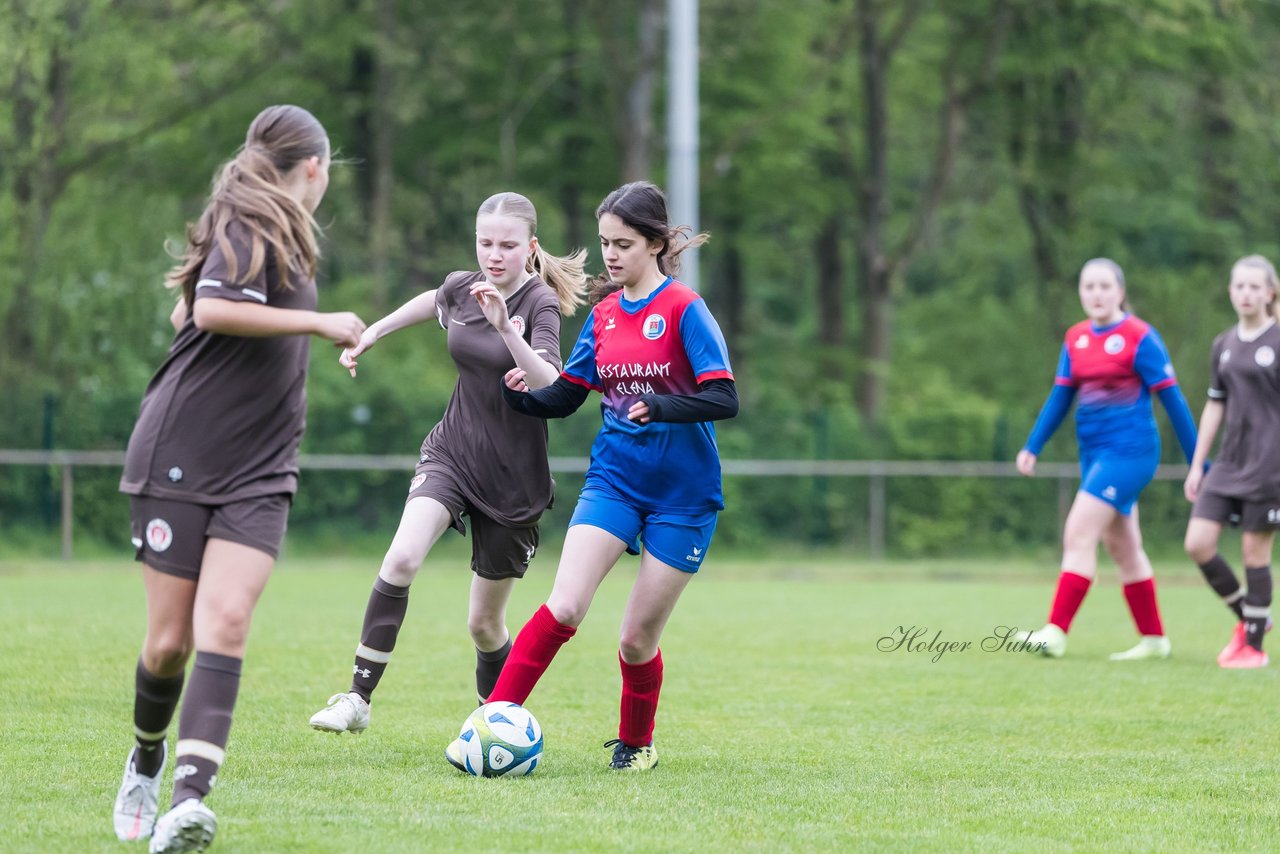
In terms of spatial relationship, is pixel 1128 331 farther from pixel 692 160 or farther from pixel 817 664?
pixel 692 160

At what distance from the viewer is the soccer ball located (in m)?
5.89

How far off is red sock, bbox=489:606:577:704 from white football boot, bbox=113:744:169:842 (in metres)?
1.52

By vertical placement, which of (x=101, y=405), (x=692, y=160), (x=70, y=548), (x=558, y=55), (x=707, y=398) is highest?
(x=558, y=55)

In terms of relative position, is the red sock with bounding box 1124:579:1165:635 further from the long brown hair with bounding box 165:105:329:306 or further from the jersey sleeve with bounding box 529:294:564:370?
the long brown hair with bounding box 165:105:329:306

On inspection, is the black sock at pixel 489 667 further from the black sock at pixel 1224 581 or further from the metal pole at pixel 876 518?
the metal pole at pixel 876 518

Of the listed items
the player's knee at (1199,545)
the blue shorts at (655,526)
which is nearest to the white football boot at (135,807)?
the blue shorts at (655,526)

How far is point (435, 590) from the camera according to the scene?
1579 centimetres

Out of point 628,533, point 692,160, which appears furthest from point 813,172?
point 628,533

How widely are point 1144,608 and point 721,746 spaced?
4.63 meters

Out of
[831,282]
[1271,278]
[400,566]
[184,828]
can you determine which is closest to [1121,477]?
[1271,278]

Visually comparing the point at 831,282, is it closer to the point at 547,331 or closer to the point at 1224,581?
the point at 1224,581

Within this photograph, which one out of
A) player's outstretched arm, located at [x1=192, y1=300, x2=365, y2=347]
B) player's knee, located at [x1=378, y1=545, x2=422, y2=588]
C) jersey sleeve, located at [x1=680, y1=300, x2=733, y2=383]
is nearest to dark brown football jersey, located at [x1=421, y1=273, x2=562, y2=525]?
player's knee, located at [x1=378, y1=545, x2=422, y2=588]

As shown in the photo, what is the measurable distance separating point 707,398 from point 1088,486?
4.93m

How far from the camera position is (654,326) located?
5.95 m
